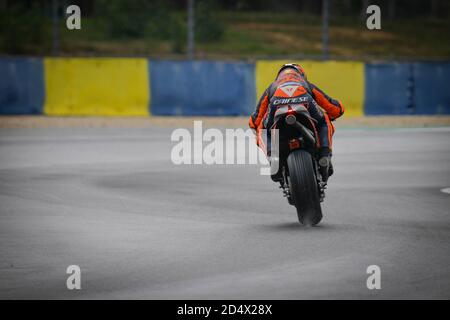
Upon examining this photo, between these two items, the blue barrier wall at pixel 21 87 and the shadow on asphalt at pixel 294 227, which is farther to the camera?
the blue barrier wall at pixel 21 87

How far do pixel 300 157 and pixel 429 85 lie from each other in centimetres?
1449

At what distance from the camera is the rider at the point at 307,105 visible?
9562 millimetres

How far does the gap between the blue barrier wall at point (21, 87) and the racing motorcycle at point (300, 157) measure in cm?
1405

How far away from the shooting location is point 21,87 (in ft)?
75.8

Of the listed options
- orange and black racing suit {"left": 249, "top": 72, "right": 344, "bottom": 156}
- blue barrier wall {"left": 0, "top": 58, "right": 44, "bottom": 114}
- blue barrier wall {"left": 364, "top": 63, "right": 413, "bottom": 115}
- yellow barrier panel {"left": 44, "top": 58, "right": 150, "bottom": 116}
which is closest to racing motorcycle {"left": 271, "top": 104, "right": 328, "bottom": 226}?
orange and black racing suit {"left": 249, "top": 72, "right": 344, "bottom": 156}

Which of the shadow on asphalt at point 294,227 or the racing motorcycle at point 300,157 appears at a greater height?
the racing motorcycle at point 300,157

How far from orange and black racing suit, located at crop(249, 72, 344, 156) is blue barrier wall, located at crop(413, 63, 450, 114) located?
13574mm

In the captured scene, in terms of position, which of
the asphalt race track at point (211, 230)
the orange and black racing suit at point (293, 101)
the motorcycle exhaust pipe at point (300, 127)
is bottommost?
the asphalt race track at point (211, 230)

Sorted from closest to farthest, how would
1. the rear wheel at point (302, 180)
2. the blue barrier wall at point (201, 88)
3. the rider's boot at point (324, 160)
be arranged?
the rear wheel at point (302, 180), the rider's boot at point (324, 160), the blue barrier wall at point (201, 88)

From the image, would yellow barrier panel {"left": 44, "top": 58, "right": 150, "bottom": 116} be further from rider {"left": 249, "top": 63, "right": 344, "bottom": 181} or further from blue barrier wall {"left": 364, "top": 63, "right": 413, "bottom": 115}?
rider {"left": 249, "top": 63, "right": 344, "bottom": 181}

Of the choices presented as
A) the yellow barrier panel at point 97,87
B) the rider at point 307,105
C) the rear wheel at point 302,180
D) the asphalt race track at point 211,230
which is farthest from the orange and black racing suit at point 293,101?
the yellow barrier panel at point 97,87

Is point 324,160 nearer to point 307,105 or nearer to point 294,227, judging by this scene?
point 307,105

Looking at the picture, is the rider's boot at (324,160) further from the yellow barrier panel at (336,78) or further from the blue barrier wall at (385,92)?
the blue barrier wall at (385,92)

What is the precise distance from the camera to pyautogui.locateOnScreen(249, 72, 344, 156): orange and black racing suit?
9.53 metres
